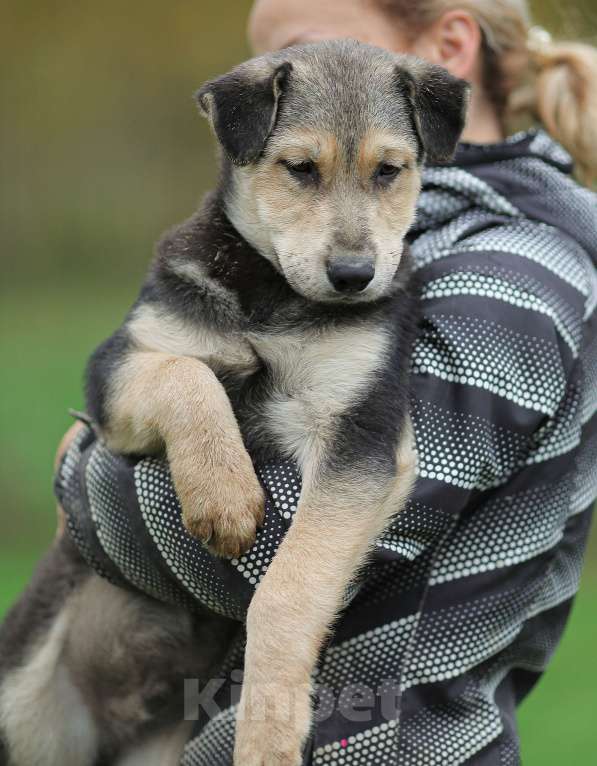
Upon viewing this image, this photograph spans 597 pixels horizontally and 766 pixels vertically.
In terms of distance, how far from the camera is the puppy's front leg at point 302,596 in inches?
105

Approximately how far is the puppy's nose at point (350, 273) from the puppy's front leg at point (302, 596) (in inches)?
15.8

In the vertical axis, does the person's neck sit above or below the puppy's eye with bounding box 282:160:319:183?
below

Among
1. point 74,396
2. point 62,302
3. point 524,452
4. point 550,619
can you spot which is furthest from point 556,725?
point 62,302

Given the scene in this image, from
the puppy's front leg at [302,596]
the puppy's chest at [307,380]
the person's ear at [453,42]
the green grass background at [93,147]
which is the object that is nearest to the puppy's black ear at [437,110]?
the person's ear at [453,42]

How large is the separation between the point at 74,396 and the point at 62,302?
2.00 m

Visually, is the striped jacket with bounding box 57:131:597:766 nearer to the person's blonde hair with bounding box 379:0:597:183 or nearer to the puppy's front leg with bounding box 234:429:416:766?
the puppy's front leg with bounding box 234:429:416:766

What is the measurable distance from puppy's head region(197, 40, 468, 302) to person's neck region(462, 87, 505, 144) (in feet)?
1.42

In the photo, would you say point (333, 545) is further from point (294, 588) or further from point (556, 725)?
point (556, 725)

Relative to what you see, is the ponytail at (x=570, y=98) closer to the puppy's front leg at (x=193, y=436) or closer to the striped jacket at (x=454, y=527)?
the striped jacket at (x=454, y=527)

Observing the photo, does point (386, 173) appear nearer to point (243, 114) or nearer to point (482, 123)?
point (243, 114)

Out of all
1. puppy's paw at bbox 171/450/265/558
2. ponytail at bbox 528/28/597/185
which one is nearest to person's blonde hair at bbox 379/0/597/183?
ponytail at bbox 528/28/597/185

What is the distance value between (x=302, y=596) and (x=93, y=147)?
33.0 ft

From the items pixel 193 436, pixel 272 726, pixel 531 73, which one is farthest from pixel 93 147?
pixel 272 726

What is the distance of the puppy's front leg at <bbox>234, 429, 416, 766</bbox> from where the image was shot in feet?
8.75
